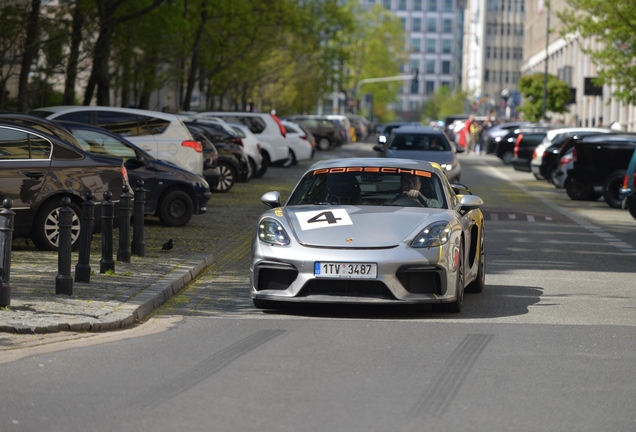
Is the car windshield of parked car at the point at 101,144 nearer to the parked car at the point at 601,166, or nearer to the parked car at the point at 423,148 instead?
the parked car at the point at 423,148

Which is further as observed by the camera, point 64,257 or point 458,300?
point 64,257

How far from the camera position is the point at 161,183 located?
1861 centimetres

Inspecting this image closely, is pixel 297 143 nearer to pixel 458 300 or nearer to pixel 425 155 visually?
pixel 425 155

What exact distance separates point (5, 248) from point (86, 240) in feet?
5.28

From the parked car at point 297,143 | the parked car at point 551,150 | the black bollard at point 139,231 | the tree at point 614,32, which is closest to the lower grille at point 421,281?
the black bollard at point 139,231

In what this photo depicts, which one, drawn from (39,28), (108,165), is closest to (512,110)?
(39,28)

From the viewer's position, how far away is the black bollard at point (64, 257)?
35.5ft

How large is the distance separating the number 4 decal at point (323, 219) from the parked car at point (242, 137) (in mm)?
19556

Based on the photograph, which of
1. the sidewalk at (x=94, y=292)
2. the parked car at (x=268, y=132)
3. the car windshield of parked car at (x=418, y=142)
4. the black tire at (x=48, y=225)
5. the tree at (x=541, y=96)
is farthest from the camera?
the tree at (x=541, y=96)

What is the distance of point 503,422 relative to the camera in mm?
6457

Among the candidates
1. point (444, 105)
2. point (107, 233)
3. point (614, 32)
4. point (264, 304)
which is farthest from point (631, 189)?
point (444, 105)

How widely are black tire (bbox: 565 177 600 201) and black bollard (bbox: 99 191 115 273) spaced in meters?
18.4

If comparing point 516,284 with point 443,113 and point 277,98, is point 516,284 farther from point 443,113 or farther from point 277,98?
point 443,113

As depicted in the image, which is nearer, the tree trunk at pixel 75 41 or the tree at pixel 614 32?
the tree trunk at pixel 75 41
